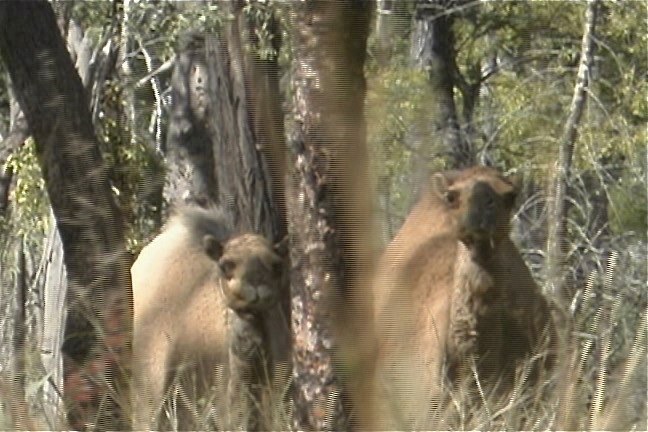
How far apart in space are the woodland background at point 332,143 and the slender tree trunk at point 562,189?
0.13 ft

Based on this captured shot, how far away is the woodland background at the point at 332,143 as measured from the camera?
5527 millimetres

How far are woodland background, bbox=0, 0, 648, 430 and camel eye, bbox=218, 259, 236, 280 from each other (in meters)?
0.37

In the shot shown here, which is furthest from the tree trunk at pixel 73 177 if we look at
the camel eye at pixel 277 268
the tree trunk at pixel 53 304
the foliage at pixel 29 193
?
the foliage at pixel 29 193

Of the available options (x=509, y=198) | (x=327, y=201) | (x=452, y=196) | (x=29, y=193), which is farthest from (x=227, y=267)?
(x=29, y=193)

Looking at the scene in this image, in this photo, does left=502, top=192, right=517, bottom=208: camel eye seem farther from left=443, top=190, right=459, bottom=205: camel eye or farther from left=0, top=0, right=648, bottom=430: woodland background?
left=0, top=0, right=648, bottom=430: woodland background

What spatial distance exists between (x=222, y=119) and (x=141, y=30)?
152 inches

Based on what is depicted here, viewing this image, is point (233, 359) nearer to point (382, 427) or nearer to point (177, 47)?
point (382, 427)

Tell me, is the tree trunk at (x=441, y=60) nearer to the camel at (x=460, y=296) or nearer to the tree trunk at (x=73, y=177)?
the camel at (x=460, y=296)

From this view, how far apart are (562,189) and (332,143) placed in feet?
17.3

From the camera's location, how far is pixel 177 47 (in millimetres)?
11672

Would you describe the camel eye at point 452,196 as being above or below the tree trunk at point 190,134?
above

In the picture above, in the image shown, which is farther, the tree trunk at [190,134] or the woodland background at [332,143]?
the tree trunk at [190,134]

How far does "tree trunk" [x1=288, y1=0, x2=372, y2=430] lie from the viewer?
511 centimetres

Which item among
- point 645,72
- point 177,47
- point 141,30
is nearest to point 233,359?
point 177,47
